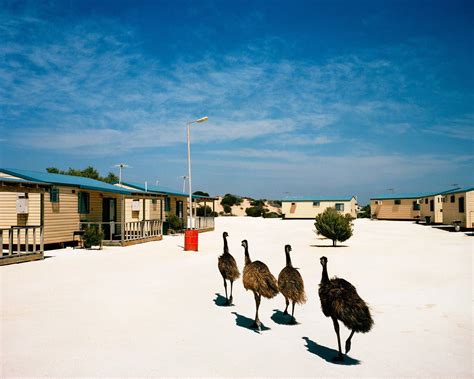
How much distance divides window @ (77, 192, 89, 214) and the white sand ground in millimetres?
8807

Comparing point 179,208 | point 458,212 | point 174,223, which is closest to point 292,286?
point 174,223

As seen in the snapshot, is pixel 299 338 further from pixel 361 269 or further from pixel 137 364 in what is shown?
pixel 361 269

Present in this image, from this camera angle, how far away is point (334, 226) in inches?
840

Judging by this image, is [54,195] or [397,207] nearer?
[54,195]

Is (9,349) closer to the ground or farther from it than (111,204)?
closer to the ground

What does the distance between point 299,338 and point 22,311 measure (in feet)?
17.9

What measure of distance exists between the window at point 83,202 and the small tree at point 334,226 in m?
13.0

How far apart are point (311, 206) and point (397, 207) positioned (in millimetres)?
12538

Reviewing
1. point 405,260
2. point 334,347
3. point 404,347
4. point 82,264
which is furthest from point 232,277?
point 405,260

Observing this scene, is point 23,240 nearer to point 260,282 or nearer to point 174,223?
point 174,223

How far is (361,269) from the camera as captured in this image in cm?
1323

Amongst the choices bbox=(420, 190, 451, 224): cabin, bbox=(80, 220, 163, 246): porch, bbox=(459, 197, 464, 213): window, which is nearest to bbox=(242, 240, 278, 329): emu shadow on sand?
bbox=(80, 220, 163, 246): porch

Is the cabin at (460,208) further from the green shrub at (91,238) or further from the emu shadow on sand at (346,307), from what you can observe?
the emu shadow on sand at (346,307)

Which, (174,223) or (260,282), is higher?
(174,223)
